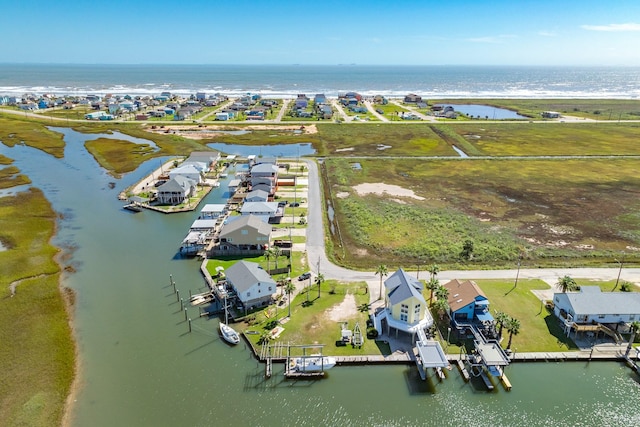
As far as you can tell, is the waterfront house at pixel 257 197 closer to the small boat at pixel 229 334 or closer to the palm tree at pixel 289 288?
the palm tree at pixel 289 288

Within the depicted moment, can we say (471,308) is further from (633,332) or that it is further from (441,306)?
(633,332)

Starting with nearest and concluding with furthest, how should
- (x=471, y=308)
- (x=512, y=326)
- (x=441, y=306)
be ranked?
(x=512, y=326) < (x=471, y=308) < (x=441, y=306)

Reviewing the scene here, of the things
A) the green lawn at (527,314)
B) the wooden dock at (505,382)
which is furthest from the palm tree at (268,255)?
the wooden dock at (505,382)

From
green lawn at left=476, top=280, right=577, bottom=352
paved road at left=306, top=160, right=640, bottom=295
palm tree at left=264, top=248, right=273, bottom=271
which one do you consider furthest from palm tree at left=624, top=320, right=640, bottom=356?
palm tree at left=264, top=248, right=273, bottom=271

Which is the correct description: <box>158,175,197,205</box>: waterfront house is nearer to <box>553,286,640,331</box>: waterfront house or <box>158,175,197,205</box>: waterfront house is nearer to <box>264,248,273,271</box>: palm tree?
<box>264,248,273,271</box>: palm tree

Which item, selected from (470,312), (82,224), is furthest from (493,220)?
(82,224)

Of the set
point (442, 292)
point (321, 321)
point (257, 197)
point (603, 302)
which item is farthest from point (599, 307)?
point (257, 197)
